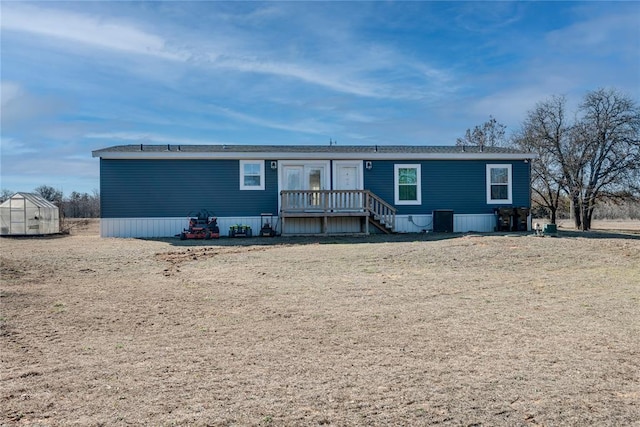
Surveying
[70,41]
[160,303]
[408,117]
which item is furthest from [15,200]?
[408,117]

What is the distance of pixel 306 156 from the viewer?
18.2m

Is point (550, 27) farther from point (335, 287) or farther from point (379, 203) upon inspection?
point (335, 287)

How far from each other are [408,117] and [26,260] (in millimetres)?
27646

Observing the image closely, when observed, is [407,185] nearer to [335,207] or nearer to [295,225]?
[335,207]

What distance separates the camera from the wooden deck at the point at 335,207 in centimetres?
1741

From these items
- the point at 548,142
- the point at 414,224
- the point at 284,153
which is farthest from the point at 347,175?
the point at 548,142

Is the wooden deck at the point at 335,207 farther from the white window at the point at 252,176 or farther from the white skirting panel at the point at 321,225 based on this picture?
the white window at the point at 252,176

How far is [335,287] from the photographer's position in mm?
8008

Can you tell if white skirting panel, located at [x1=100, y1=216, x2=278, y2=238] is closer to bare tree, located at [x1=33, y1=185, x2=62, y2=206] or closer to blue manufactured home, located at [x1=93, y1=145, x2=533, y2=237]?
blue manufactured home, located at [x1=93, y1=145, x2=533, y2=237]

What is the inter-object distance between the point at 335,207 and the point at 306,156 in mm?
2268

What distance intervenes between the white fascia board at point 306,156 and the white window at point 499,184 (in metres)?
0.46

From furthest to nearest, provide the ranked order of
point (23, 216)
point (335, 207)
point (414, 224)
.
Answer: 1. point (23, 216)
2. point (414, 224)
3. point (335, 207)

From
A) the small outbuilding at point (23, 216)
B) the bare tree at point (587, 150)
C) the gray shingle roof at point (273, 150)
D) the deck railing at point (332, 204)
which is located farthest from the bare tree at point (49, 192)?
the bare tree at point (587, 150)

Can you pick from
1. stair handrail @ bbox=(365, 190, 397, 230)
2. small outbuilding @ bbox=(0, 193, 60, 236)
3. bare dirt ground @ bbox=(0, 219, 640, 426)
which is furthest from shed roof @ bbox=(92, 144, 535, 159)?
bare dirt ground @ bbox=(0, 219, 640, 426)
